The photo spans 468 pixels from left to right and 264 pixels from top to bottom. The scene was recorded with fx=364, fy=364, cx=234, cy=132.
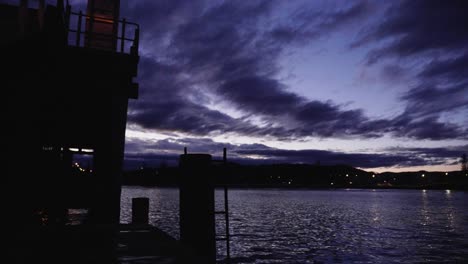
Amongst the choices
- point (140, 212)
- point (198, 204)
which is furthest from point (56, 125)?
point (140, 212)

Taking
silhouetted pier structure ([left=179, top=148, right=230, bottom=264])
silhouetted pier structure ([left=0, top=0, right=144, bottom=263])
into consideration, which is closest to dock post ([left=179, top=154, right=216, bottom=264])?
silhouetted pier structure ([left=179, top=148, right=230, bottom=264])

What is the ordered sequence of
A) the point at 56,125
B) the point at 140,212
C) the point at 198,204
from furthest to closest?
the point at 140,212
the point at 56,125
the point at 198,204

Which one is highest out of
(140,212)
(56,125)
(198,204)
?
(56,125)

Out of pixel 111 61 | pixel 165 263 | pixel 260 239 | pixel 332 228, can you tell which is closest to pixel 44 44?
pixel 111 61

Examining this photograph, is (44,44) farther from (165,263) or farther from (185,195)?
(165,263)

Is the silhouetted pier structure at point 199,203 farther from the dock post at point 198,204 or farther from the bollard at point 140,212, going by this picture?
the bollard at point 140,212

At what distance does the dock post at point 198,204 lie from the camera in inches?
248

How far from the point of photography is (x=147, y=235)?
910cm

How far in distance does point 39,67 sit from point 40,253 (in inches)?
135

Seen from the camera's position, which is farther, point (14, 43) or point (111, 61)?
point (111, 61)

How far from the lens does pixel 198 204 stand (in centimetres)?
629

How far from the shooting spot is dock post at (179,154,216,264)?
6.29 metres

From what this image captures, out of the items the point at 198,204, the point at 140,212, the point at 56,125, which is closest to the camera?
the point at 198,204

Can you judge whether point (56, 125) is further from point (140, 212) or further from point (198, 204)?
point (140, 212)
